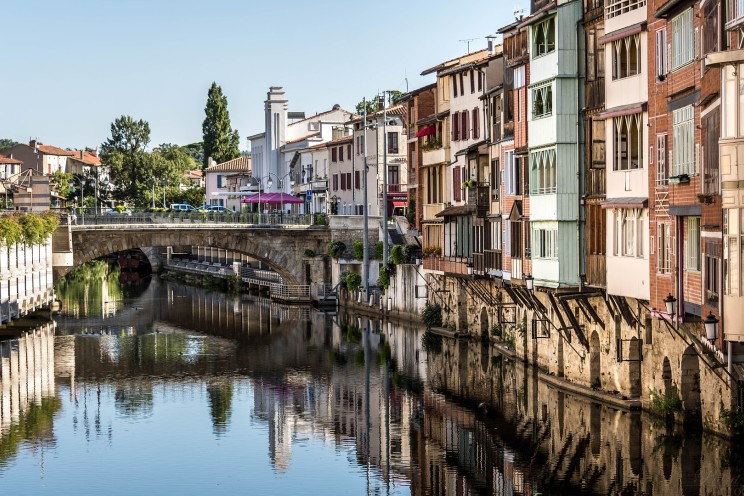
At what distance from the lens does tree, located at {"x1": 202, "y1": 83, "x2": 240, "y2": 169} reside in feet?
614

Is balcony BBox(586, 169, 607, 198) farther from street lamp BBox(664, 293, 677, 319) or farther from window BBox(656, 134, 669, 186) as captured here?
street lamp BBox(664, 293, 677, 319)

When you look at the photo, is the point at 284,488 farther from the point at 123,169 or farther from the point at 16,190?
the point at 123,169

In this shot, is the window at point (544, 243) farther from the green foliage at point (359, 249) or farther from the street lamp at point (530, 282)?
the green foliage at point (359, 249)

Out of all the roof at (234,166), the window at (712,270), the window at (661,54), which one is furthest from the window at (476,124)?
the roof at (234,166)

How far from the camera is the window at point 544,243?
5222 cm

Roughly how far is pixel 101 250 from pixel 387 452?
57.2m

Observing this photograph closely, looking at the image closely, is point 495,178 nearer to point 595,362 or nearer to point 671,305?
point 595,362

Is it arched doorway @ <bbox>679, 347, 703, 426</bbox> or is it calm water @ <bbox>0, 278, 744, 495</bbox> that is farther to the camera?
arched doorway @ <bbox>679, 347, 703, 426</bbox>

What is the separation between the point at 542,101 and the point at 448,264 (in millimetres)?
20687

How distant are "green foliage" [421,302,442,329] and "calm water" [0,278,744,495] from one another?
0.96 m

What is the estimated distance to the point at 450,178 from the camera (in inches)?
3029

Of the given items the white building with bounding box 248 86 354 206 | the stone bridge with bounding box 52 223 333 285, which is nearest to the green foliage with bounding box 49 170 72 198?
the white building with bounding box 248 86 354 206

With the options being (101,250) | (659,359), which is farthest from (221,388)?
(101,250)

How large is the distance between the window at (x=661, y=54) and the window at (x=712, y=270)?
26.9ft
